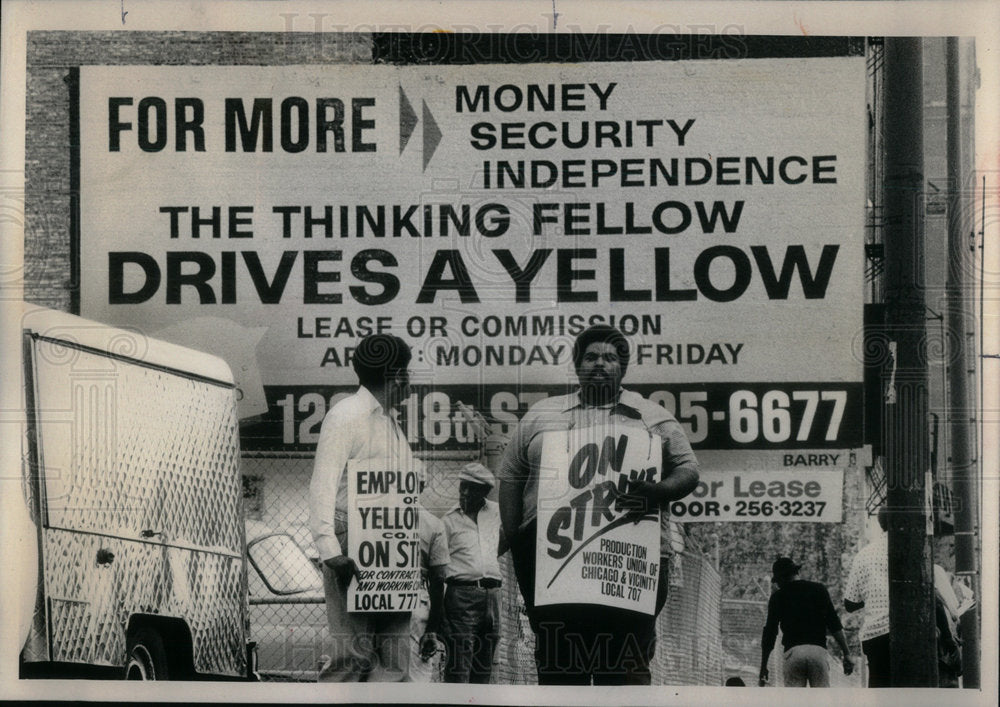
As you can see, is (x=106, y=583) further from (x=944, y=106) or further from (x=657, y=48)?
(x=944, y=106)

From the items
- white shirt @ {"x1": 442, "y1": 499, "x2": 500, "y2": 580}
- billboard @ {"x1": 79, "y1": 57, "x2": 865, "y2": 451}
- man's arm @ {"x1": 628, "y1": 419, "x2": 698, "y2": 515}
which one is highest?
billboard @ {"x1": 79, "y1": 57, "x2": 865, "y2": 451}

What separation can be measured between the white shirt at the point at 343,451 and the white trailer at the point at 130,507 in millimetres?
374

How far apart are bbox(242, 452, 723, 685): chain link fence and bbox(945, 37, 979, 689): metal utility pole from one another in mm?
1116

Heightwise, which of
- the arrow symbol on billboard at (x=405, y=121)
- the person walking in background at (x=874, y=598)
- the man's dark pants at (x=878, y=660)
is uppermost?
the arrow symbol on billboard at (x=405, y=121)

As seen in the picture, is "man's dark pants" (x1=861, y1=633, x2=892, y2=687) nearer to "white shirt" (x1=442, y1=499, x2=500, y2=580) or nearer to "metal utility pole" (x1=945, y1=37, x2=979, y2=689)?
"metal utility pole" (x1=945, y1=37, x2=979, y2=689)

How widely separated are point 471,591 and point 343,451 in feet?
2.79

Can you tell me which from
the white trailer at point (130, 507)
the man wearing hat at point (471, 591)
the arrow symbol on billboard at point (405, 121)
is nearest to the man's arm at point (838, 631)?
the man wearing hat at point (471, 591)

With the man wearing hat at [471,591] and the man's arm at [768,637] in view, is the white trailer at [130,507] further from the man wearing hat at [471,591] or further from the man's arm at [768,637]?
the man's arm at [768,637]

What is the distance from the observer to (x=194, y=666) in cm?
393

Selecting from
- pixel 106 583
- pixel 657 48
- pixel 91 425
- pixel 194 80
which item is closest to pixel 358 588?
pixel 106 583

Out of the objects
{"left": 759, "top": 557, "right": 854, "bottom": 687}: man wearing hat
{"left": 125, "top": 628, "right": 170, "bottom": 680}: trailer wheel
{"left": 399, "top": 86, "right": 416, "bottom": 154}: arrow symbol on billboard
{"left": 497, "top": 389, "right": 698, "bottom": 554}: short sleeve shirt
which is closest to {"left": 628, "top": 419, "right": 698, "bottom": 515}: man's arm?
{"left": 497, "top": 389, "right": 698, "bottom": 554}: short sleeve shirt

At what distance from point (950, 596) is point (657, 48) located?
9.18 ft

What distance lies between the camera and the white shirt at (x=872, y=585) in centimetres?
387

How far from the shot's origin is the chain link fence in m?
3.86
